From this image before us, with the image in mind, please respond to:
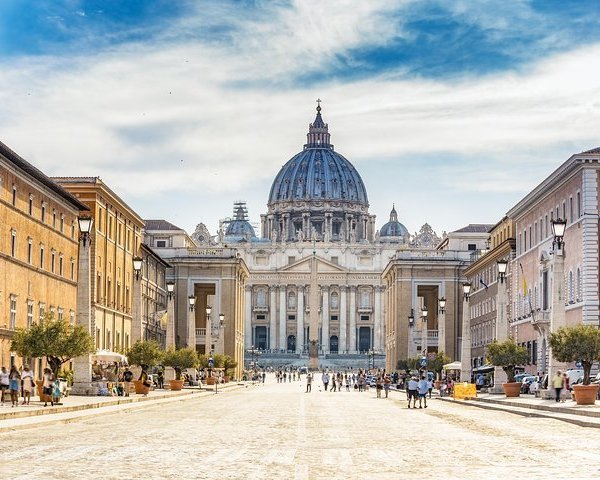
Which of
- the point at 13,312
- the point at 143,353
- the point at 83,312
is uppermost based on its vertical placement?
the point at 13,312

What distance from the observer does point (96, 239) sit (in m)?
87.6

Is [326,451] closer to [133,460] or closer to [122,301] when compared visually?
[133,460]

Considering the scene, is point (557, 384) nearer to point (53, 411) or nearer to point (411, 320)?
point (53, 411)

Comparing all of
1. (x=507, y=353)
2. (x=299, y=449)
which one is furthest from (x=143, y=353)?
(x=299, y=449)

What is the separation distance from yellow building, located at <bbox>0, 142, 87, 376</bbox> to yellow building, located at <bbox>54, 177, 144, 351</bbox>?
12.1 ft

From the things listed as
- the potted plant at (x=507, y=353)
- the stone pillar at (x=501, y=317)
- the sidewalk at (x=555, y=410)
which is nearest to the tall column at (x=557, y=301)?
the sidewalk at (x=555, y=410)

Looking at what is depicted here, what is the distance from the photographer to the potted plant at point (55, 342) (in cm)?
5431

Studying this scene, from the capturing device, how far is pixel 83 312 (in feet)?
182

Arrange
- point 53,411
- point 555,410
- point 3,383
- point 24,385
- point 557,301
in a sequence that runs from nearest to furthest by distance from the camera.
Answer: point 53,411 → point 555,410 → point 24,385 → point 3,383 → point 557,301

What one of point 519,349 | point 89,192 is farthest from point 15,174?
point 519,349

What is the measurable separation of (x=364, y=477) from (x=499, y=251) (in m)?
92.5

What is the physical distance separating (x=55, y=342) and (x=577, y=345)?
20.9 metres

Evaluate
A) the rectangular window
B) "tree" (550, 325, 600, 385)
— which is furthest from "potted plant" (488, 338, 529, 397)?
the rectangular window

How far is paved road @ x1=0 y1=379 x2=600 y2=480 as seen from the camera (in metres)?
20.7
